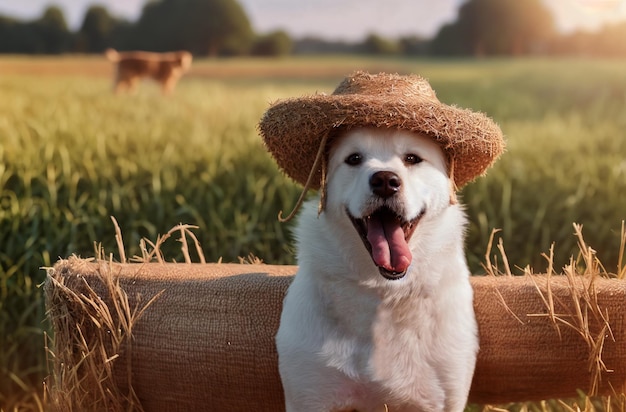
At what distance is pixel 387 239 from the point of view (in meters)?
2.44

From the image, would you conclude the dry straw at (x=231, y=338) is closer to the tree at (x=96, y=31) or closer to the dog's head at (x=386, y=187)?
the dog's head at (x=386, y=187)

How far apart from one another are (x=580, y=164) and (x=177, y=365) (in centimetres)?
420

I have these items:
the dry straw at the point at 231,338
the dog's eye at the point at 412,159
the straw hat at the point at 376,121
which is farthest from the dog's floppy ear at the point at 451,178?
the dry straw at the point at 231,338

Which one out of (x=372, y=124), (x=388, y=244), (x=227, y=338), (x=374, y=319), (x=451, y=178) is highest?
(x=372, y=124)

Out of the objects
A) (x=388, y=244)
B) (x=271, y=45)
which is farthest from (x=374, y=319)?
(x=271, y=45)

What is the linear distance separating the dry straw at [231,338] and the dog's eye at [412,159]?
83 cm

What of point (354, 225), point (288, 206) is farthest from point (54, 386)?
point (288, 206)

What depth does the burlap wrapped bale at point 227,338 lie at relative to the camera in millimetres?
Result: 3027

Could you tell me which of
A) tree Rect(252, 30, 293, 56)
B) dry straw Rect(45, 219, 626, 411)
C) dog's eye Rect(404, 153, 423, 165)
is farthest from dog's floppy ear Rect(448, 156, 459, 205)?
tree Rect(252, 30, 293, 56)

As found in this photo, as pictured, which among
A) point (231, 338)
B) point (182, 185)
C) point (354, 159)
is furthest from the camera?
point (182, 185)

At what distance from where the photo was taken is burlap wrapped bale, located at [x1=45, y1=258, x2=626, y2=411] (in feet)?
9.93

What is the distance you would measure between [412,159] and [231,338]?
113 centimetres

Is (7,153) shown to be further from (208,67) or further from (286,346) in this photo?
(286,346)

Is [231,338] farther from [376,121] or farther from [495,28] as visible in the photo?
[495,28]
